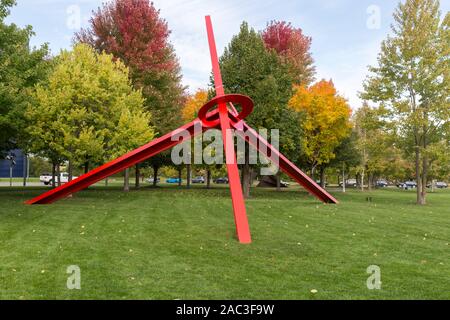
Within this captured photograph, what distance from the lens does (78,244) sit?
8938mm

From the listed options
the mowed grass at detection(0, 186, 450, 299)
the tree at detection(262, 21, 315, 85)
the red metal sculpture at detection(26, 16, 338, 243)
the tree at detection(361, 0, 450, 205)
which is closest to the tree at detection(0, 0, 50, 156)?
the red metal sculpture at detection(26, 16, 338, 243)

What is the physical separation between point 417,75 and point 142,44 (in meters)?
19.3

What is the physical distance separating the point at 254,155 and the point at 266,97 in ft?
12.2

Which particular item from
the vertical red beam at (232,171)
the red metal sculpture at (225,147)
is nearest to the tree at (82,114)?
the red metal sculpture at (225,147)

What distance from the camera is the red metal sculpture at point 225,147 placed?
1099 centimetres

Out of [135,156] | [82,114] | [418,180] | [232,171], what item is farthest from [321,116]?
[232,171]

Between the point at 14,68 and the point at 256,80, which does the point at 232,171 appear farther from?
the point at 256,80

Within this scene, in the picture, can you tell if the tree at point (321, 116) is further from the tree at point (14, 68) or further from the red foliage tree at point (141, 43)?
the tree at point (14, 68)

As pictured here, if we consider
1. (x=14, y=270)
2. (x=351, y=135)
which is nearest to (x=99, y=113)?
(x=14, y=270)

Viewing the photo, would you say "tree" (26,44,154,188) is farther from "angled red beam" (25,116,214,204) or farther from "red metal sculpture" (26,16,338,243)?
"angled red beam" (25,116,214,204)

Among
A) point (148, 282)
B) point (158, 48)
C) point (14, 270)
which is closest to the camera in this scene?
point (148, 282)

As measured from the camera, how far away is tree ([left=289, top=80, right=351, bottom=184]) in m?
31.0

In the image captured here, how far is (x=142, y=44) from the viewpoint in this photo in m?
30.6
